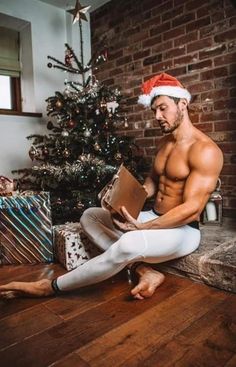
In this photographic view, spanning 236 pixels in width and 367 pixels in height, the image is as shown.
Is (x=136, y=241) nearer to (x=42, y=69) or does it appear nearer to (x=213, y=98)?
(x=213, y=98)

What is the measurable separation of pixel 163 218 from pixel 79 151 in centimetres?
119

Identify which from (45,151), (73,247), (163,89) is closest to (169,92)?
(163,89)

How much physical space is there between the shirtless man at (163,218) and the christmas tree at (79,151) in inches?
22.9

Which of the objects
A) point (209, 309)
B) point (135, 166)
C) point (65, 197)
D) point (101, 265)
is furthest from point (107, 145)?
point (209, 309)

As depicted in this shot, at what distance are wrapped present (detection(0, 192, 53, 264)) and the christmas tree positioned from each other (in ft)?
1.03

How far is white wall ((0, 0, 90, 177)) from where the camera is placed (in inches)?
113

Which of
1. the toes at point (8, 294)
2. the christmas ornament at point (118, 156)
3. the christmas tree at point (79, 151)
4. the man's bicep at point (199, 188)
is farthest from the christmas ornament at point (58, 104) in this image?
the toes at point (8, 294)

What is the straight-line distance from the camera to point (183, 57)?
2441 mm

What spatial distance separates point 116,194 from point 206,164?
47 centimetres

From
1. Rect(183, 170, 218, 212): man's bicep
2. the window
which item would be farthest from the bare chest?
the window

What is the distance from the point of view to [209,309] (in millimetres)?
1288

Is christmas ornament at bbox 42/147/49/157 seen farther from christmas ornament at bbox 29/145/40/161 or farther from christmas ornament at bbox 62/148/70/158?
christmas ornament at bbox 62/148/70/158

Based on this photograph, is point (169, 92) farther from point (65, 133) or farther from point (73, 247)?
point (73, 247)

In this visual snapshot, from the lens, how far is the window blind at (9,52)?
301 centimetres
